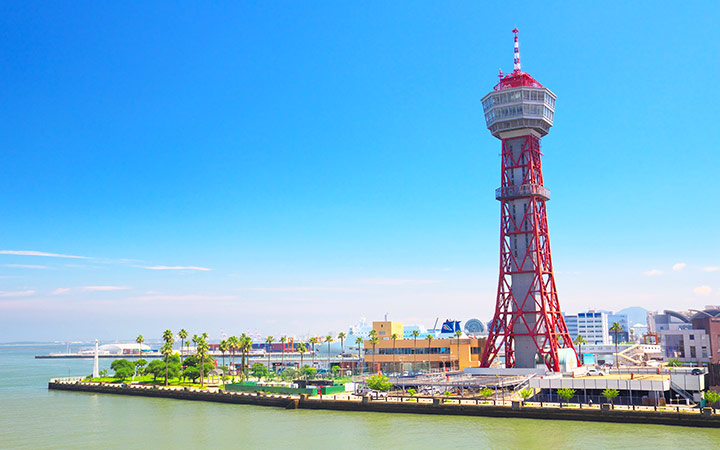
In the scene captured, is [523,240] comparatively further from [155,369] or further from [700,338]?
[155,369]

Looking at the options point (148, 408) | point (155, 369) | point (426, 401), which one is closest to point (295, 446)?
point (426, 401)

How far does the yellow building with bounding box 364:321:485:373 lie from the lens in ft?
413

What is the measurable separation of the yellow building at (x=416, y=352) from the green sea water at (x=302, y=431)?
Result: 47.3 meters

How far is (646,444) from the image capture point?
185 feet

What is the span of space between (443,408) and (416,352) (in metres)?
52.9

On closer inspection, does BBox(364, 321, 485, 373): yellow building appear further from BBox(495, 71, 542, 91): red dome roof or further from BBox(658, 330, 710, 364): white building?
BBox(495, 71, 542, 91): red dome roof

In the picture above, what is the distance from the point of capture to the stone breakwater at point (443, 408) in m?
65.5

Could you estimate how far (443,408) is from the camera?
77.9 meters

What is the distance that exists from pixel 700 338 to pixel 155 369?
116m

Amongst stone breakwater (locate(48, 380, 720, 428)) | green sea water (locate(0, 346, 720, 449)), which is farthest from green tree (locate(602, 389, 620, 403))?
green sea water (locate(0, 346, 720, 449))

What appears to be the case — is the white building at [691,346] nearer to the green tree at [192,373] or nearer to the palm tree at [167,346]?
the green tree at [192,373]

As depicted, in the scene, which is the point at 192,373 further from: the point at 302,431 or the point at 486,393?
the point at 486,393

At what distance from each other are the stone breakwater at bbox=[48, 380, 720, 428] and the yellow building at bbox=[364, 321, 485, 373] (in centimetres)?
4181

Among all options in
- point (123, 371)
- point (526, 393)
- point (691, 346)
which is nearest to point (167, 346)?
point (123, 371)
